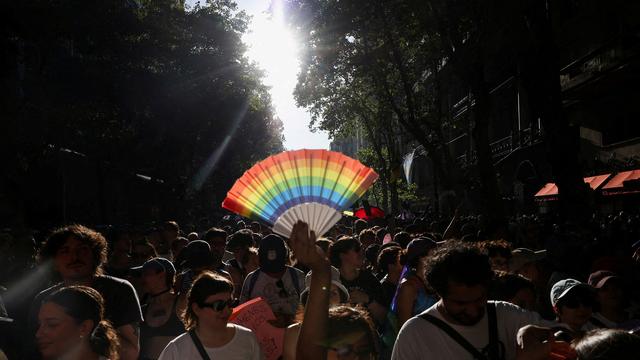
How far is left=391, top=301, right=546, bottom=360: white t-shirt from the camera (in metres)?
3.02

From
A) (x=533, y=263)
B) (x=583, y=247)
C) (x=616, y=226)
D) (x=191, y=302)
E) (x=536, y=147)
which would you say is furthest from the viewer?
(x=536, y=147)

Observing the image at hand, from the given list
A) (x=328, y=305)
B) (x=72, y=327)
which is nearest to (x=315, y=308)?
(x=328, y=305)

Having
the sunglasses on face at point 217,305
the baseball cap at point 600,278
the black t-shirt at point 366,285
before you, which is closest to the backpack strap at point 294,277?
the black t-shirt at point 366,285

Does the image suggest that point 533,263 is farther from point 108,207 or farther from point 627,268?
point 108,207

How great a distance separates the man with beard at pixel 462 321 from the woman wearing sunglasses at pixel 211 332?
1.04m

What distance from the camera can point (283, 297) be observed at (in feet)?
17.9

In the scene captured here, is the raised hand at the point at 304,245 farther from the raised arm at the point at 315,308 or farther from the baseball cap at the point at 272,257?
the baseball cap at the point at 272,257

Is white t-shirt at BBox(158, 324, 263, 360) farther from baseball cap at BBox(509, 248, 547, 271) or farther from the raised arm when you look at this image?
baseball cap at BBox(509, 248, 547, 271)

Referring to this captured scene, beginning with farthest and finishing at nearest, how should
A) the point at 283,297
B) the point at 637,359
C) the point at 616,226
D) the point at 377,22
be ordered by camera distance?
the point at 377,22
the point at 616,226
the point at 283,297
the point at 637,359

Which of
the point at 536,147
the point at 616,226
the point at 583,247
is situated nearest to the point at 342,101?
the point at 536,147

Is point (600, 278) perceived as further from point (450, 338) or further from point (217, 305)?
point (217, 305)

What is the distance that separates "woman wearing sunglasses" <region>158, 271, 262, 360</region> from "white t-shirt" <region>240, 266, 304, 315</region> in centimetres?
150

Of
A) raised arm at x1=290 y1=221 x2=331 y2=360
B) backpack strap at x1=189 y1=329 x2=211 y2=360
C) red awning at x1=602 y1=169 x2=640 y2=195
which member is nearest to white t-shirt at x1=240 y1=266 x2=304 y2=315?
backpack strap at x1=189 y1=329 x2=211 y2=360

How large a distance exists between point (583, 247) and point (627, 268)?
1.48 m
